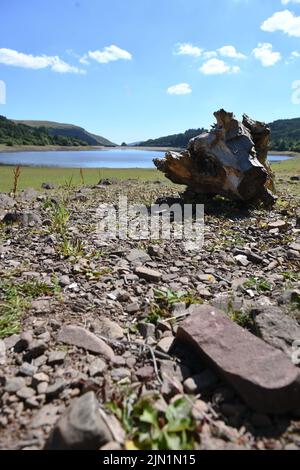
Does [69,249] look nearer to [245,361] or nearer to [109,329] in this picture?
[109,329]

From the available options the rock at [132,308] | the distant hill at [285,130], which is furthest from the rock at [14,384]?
the distant hill at [285,130]

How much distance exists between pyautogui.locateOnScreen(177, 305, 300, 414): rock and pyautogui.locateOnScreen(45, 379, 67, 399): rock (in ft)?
3.14

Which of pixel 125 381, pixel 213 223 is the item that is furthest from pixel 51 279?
pixel 213 223

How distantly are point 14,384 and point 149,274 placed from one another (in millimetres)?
2252

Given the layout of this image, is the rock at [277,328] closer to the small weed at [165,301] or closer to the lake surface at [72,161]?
the small weed at [165,301]

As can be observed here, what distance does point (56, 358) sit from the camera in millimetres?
2854

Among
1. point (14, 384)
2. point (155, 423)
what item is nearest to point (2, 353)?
point (14, 384)

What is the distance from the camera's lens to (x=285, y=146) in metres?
82.9

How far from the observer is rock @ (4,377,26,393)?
8.52ft

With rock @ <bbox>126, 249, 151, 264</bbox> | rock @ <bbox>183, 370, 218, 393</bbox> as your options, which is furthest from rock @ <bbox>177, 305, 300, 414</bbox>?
rock @ <bbox>126, 249, 151, 264</bbox>

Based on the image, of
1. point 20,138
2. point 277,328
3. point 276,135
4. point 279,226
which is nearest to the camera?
point 277,328

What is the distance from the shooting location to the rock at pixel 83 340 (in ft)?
9.80

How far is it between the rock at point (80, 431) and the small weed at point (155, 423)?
0.55 ft

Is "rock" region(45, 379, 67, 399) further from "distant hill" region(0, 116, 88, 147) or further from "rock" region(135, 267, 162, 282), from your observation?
"distant hill" region(0, 116, 88, 147)
